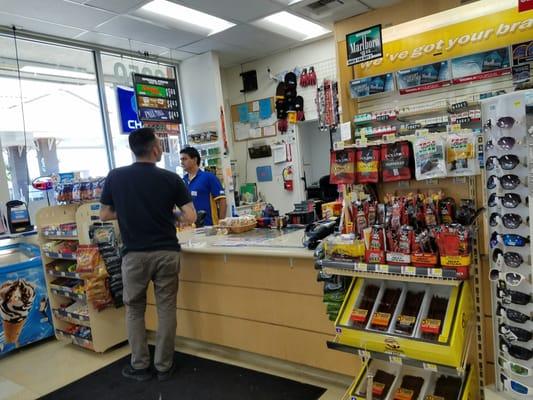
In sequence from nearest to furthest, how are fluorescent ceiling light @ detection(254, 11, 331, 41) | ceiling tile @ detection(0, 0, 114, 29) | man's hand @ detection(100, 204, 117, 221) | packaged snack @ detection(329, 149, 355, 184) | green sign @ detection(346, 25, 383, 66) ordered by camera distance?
1. packaged snack @ detection(329, 149, 355, 184)
2. green sign @ detection(346, 25, 383, 66)
3. man's hand @ detection(100, 204, 117, 221)
4. ceiling tile @ detection(0, 0, 114, 29)
5. fluorescent ceiling light @ detection(254, 11, 331, 41)

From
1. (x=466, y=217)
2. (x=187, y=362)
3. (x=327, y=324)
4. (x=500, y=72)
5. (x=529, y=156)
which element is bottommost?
(x=187, y=362)

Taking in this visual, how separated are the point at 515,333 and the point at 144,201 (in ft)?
7.75

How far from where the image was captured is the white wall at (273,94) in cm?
630

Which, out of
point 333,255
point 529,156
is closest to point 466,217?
point 529,156

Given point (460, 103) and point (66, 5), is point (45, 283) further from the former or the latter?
point (460, 103)

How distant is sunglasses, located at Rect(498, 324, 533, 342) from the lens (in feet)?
5.73

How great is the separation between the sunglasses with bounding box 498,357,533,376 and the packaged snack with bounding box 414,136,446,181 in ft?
2.98

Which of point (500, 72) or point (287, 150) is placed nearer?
point (500, 72)

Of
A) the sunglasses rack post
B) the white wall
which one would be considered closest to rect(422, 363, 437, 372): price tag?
the sunglasses rack post

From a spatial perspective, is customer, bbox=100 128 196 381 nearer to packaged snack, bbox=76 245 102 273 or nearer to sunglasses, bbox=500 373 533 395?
packaged snack, bbox=76 245 102 273

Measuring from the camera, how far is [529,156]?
65.2 inches

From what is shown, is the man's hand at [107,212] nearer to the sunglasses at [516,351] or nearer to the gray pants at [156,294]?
the gray pants at [156,294]

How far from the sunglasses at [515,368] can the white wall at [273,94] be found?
4956 millimetres

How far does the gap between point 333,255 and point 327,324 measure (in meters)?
0.79
